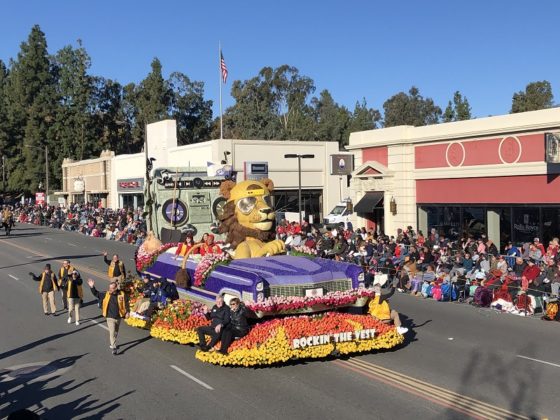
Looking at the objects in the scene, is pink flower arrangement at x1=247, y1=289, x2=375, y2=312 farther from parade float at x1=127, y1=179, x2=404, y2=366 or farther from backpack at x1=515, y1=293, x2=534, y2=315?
backpack at x1=515, y1=293, x2=534, y2=315

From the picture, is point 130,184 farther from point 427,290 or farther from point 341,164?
point 427,290

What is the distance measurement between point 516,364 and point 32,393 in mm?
7984

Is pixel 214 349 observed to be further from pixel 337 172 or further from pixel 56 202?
pixel 56 202

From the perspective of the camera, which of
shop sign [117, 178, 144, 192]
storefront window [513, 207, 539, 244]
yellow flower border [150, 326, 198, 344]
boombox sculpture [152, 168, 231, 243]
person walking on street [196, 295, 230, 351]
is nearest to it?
person walking on street [196, 295, 230, 351]

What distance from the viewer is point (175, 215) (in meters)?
17.7

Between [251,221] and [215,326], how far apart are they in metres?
3.28

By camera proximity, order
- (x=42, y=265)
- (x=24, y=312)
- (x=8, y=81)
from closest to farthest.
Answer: (x=24, y=312), (x=42, y=265), (x=8, y=81)

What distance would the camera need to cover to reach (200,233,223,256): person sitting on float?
12122 millimetres

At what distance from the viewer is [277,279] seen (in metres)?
10.5

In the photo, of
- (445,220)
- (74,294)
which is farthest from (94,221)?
(74,294)

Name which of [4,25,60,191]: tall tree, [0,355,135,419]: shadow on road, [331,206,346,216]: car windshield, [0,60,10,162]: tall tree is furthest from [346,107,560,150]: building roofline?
[0,60,10,162]: tall tree

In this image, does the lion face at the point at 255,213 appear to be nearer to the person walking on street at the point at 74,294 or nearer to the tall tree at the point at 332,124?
the person walking on street at the point at 74,294

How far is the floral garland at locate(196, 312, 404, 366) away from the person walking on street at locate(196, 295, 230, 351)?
178 mm

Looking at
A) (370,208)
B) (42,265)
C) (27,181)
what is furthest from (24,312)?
(27,181)
